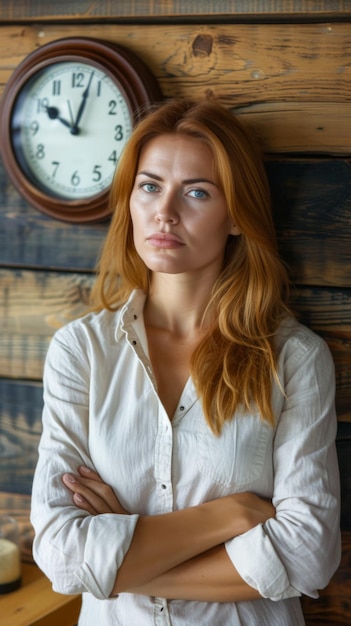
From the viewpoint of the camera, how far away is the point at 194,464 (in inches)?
66.0

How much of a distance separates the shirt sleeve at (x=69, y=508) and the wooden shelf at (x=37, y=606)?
0.75 feet

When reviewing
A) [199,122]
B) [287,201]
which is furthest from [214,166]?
[287,201]

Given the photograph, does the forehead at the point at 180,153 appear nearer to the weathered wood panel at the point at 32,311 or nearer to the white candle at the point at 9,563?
the weathered wood panel at the point at 32,311

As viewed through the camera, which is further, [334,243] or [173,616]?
[334,243]

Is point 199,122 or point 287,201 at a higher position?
point 199,122

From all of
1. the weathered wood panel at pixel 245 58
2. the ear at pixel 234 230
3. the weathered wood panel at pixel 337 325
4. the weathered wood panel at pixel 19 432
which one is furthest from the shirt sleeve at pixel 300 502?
the weathered wood panel at pixel 19 432

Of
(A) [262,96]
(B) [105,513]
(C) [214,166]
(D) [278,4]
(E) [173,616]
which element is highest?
(D) [278,4]

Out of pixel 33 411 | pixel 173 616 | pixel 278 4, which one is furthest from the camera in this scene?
pixel 33 411

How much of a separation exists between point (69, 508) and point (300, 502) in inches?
17.0

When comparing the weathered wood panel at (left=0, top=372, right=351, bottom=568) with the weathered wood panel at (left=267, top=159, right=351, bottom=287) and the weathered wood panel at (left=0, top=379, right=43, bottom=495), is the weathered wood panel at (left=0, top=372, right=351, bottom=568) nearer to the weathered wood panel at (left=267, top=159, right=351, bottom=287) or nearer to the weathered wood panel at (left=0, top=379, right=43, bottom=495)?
the weathered wood panel at (left=0, top=379, right=43, bottom=495)

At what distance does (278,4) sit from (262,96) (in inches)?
7.4

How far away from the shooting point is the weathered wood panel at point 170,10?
5.88 ft

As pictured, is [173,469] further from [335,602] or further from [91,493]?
[335,602]

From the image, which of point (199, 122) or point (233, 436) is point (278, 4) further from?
point (233, 436)
